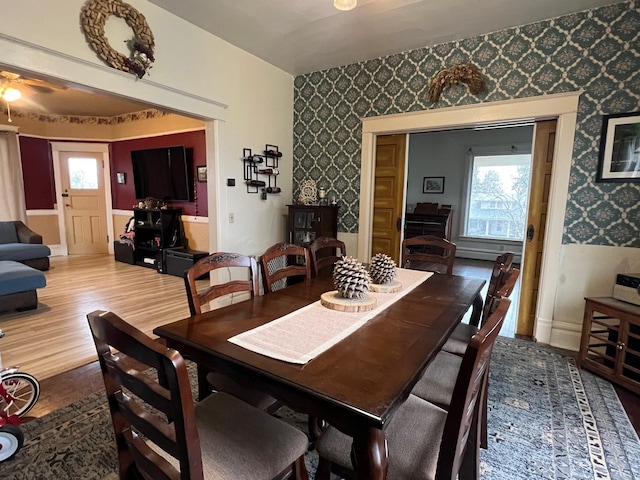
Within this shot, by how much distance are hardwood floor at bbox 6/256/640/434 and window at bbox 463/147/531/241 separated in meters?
1.50

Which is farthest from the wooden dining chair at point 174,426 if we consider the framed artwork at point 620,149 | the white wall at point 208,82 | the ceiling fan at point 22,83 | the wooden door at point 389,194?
the ceiling fan at point 22,83

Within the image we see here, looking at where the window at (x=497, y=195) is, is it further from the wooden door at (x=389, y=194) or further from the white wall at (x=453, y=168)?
the wooden door at (x=389, y=194)

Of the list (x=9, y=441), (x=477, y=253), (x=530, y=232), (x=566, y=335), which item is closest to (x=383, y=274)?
(x=9, y=441)

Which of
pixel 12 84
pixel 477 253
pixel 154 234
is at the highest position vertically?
pixel 12 84

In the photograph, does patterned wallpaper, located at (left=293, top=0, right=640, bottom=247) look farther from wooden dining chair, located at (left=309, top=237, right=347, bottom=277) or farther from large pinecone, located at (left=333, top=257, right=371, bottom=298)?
large pinecone, located at (left=333, top=257, right=371, bottom=298)

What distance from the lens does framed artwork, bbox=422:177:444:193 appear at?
300 inches

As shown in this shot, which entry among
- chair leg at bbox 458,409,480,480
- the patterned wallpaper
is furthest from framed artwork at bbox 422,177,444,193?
chair leg at bbox 458,409,480,480

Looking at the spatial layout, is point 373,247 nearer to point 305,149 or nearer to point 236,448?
point 305,149

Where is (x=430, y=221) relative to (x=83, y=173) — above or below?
below

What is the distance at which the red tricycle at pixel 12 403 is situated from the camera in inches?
61.1

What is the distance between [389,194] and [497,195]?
14.1ft

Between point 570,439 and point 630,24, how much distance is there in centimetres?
312

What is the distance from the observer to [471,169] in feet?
23.7

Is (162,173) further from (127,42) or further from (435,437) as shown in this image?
(435,437)
